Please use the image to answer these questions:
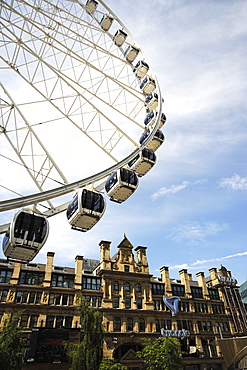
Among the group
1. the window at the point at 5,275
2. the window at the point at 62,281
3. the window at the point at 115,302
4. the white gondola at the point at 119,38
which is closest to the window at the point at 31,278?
the window at the point at 5,275

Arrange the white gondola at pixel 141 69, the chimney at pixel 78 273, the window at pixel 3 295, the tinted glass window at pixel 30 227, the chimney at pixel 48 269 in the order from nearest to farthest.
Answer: the tinted glass window at pixel 30 227 → the white gondola at pixel 141 69 → the window at pixel 3 295 → the chimney at pixel 48 269 → the chimney at pixel 78 273

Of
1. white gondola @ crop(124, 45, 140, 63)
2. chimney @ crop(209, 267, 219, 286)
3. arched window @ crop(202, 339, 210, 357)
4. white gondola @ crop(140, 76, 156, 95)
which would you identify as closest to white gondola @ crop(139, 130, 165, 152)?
white gondola @ crop(140, 76, 156, 95)

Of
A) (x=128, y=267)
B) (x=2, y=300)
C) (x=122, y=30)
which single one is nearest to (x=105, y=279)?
(x=128, y=267)

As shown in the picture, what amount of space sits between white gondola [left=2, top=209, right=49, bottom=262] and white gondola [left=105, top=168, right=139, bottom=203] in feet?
19.6

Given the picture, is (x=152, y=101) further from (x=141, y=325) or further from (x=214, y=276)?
(x=214, y=276)

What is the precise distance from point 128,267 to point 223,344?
678 inches

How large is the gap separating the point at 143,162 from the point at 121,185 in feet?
17.3

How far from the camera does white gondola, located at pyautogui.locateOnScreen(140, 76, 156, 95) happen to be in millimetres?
30469

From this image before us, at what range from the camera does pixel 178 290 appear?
1991 inches

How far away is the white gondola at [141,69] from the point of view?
105 ft

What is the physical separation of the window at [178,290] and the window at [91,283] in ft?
47.5

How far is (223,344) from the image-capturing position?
38312 millimetres

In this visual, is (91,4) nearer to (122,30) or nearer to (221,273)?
(122,30)

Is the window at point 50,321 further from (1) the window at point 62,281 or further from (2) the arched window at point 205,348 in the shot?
(2) the arched window at point 205,348
